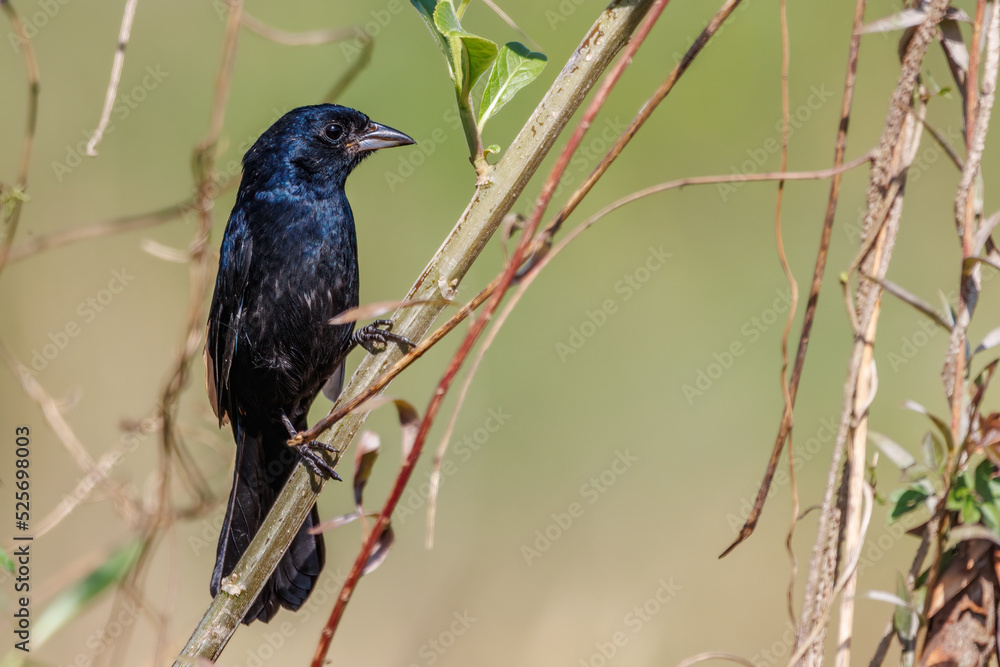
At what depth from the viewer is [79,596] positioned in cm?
167

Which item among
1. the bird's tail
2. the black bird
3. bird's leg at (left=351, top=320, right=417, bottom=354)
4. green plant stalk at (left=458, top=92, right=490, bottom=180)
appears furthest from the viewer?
the black bird

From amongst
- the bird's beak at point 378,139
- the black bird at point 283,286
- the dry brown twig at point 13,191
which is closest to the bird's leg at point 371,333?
the black bird at point 283,286

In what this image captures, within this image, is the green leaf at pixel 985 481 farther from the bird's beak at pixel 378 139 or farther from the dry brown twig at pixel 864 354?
the bird's beak at pixel 378 139

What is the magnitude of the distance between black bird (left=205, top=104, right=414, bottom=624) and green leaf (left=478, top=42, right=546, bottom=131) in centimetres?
153

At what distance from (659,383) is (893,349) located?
1167 millimetres

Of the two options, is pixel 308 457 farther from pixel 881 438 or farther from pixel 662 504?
pixel 662 504

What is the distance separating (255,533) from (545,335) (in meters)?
2.51

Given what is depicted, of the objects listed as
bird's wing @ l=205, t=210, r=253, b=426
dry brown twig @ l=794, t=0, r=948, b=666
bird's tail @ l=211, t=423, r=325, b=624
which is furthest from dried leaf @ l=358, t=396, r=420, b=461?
bird's wing @ l=205, t=210, r=253, b=426

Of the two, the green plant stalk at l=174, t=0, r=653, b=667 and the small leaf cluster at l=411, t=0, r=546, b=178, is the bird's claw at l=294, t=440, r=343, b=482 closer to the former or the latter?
the green plant stalk at l=174, t=0, r=653, b=667

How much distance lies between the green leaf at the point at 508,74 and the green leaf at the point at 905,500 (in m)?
0.93

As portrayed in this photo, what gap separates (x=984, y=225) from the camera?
139cm

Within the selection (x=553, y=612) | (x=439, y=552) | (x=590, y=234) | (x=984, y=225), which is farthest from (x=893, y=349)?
(x=984, y=225)

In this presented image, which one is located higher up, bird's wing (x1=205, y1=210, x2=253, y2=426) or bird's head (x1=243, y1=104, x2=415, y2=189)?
bird's head (x1=243, y1=104, x2=415, y2=189)

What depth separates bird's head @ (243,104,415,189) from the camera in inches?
125
